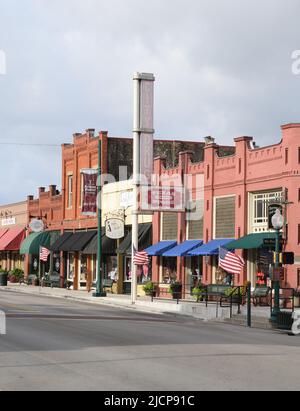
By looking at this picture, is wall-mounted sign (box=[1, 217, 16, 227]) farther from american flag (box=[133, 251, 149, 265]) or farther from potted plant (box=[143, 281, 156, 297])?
american flag (box=[133, 251, 149, 265])

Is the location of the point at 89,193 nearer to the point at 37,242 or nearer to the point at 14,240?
the point at 37,242

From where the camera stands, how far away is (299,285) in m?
32.8

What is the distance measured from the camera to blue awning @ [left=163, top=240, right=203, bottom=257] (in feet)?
132

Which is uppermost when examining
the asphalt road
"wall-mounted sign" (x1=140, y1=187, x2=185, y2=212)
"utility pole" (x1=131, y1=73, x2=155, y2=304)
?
"utility pole" (x1=131, y1=73, x2=155, y2=304)

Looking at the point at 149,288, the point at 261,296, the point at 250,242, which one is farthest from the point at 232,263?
the point at 149,288

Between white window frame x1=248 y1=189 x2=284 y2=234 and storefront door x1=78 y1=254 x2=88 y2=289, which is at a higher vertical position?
white window frame x1=248 y1=189 x2=284 y2=234

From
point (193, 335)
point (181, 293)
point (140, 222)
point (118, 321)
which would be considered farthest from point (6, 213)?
point (193, 335)

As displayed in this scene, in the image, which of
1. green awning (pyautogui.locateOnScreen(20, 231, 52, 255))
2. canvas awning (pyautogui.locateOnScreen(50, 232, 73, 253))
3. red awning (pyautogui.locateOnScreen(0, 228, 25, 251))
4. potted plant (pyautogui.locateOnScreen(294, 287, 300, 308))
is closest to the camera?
potted plant (pyautogui.locateOnScreen(294, 287, 300, 308))

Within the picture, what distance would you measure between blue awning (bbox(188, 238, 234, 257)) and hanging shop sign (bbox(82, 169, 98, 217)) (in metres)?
12.4

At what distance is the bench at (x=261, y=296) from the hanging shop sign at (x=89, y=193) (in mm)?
18302

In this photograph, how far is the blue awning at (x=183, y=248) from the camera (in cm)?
4028

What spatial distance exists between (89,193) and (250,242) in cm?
1793

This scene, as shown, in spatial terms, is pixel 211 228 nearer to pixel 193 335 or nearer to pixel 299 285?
pixel 299 285

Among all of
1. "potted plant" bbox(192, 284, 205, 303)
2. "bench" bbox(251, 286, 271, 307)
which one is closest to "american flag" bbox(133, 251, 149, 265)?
"potted plant" bbox(192, 284, 205, 303)
